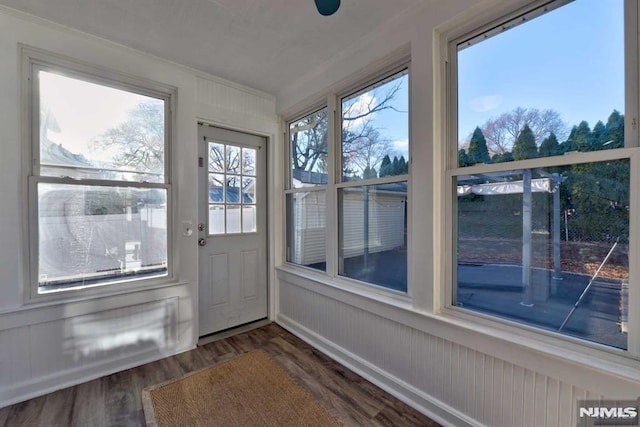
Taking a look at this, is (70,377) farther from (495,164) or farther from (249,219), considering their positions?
(495,164)

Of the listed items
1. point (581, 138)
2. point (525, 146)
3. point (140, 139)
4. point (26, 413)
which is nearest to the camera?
point (581, 138)

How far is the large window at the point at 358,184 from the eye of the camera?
2.01 meters

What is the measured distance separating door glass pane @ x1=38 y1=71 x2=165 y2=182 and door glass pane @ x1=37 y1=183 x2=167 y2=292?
6.0 inches

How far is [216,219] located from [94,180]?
3.35 ft

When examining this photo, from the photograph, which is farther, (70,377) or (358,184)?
(358,184)

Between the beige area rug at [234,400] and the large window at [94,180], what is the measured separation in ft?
3.20

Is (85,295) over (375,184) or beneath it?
beneath

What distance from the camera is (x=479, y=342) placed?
147 centimetres

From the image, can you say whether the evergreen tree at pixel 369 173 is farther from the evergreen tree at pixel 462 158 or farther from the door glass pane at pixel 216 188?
the door glass pane at pixel 216 188

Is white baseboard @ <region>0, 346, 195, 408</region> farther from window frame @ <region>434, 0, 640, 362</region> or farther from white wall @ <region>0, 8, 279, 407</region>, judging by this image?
window frame @ <region>434, 0, 640, 362</region>

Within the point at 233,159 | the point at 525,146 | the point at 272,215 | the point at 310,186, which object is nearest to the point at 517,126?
the point at 525,146

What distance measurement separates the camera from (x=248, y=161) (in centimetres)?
304

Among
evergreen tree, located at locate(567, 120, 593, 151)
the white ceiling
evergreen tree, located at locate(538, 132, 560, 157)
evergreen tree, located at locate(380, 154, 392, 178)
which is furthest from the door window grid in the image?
evergreen tree, located at locate(567, 120, 593, 151)

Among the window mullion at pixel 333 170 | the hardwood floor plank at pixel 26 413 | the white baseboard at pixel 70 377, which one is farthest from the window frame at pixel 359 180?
the hardwood floor plank at pixel 26 413
